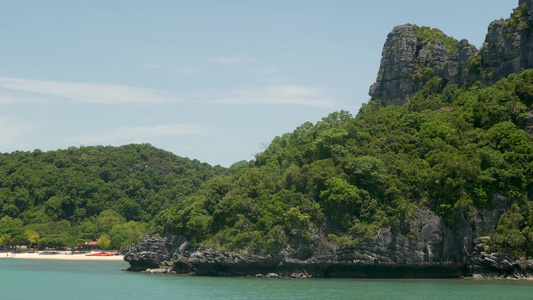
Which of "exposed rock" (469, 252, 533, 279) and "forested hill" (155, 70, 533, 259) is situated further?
"forested hill" (155, 70, 533, 259)

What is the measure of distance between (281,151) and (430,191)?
55.8 ft

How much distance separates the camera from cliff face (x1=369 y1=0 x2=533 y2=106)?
172ft

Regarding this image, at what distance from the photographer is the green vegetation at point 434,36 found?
61.2 meters

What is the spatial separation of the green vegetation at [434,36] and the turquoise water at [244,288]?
2907 cm

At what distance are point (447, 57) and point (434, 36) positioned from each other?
4778 mm

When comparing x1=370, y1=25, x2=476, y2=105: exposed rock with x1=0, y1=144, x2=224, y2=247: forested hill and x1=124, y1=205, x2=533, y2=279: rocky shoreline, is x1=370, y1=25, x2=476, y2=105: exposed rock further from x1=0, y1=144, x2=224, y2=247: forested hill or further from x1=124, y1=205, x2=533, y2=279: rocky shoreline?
x1=0, y1=144, x2=224, y2=247: forested hill

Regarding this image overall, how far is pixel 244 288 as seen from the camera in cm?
3778

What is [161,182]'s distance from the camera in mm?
103125

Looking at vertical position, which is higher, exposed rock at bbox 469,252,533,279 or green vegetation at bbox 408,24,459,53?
green vegetation at bbox 408,24,459,53

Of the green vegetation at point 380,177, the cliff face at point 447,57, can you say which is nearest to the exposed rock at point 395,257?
the green vegetation at point 380,177

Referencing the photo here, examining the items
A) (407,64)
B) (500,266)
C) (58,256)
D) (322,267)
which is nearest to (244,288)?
(322,267)

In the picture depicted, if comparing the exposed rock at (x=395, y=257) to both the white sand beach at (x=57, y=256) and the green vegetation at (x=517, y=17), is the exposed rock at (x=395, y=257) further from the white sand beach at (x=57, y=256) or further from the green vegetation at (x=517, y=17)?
the white sand beach at (x=57, y=256)

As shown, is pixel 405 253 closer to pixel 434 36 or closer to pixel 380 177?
pixel 380 177

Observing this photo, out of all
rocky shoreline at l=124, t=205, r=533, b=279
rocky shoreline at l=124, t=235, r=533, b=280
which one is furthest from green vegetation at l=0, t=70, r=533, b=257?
rocky shoreline at l=124, t=235, r=533, b=280
